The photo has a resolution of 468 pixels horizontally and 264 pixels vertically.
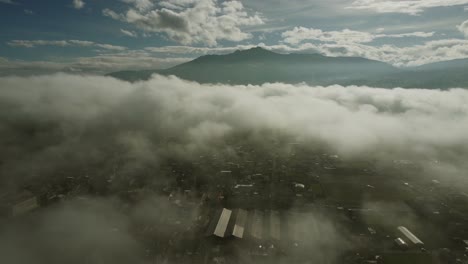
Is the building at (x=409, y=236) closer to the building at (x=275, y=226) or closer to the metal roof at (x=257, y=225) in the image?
the building at (x=275, y=226)

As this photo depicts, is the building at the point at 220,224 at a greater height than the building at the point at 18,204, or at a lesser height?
greater

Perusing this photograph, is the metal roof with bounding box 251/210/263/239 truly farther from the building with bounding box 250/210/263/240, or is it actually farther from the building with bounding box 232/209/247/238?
the building with bounding box 232/209/247/238

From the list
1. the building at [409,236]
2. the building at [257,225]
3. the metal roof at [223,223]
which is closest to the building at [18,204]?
the metal roof at [223,223]

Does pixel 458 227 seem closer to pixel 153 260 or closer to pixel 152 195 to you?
pixel 153 260

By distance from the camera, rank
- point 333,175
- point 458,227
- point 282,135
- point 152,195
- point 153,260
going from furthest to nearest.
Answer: point 282,135 < point 333,175 < point 152,195 < point 458,227 < point 153,260

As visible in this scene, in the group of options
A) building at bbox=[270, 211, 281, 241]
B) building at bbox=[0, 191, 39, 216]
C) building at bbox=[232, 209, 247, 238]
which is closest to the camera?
building at bbox=[232, 209, 247, 238]

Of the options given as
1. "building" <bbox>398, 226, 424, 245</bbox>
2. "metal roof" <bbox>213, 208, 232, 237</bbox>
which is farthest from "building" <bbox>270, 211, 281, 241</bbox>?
"building" <bbox>398, 226, 424, 245</bbox>

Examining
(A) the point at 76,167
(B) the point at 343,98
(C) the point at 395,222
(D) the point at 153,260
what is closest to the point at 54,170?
(A) the point at 76,167

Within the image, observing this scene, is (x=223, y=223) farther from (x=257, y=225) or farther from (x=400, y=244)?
(x=400, y=244)
